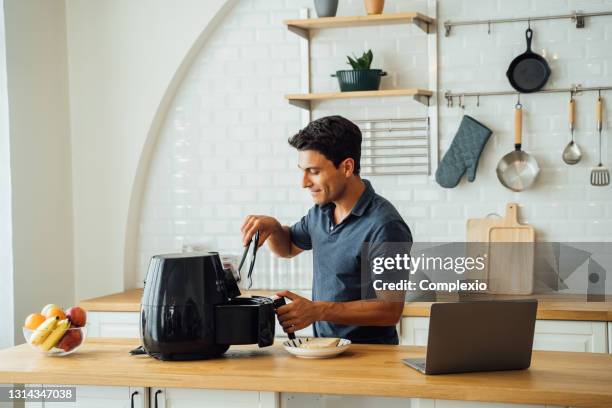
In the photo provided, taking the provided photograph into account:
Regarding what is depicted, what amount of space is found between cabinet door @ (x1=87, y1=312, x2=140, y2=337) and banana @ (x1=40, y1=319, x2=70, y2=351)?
172 centimetres

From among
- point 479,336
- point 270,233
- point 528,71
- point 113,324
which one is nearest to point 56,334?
point 270,233

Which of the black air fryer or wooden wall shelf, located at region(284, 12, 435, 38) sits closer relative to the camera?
the black air fryer

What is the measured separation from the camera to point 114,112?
17.6ft

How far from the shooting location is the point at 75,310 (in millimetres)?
3086

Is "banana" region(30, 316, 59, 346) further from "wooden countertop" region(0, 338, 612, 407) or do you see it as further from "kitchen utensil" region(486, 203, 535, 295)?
"kitchen utensil" region(486, 203, 535, 295)

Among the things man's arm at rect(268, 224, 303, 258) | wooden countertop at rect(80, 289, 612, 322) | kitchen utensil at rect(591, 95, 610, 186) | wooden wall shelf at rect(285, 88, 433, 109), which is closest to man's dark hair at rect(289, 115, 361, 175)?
man's arm at rect(268, 224, 303, 258)

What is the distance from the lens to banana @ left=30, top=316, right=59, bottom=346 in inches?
119

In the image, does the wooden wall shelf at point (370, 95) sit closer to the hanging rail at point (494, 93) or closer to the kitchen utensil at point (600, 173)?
the hanging rail at point (494, 93)

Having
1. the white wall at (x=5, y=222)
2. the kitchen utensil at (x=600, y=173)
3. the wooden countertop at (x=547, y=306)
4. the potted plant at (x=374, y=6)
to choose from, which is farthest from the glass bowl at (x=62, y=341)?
the kitchen utensil at (x=600, y=173)

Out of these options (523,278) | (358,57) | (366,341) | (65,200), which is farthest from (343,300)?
(65,200)

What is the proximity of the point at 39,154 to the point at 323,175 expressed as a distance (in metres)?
2.40

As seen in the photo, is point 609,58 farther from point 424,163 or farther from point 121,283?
point 121,283

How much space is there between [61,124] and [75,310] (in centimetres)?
248

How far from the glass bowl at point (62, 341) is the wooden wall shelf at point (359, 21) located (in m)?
2.51
